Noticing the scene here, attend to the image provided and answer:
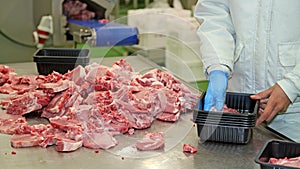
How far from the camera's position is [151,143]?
5.75 ft

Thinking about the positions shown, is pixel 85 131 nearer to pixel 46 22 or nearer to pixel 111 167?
pixel 111 167

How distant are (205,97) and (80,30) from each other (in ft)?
6.05

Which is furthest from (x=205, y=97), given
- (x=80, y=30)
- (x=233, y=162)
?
(x=80, y=30)

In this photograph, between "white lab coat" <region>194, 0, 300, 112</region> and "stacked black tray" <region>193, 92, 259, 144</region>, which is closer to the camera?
"stacked black tray" <region>193, 92, 259, 144</region>

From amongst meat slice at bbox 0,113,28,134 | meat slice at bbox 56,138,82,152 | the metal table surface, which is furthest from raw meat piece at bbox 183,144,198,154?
meat slice at bbox 0,113,28,134

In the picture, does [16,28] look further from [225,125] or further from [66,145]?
[225,125]

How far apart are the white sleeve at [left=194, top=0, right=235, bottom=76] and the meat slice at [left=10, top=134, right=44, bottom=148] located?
0.71 m

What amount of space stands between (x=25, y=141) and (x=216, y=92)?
0.72m

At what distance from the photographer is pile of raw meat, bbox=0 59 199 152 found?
1.78 metres

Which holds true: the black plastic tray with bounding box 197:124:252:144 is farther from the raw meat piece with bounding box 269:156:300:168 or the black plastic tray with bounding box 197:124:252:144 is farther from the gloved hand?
the raw meat piece with bounding box 269:156:300:168

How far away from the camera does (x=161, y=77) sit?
2268mm

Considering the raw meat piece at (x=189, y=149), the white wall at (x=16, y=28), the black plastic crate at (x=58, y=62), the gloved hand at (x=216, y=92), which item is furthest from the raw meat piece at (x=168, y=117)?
the white wall at (x=16, y=28)

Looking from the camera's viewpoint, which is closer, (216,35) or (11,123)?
(11,123)

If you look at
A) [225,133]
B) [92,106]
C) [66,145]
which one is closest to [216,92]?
[225,133]
